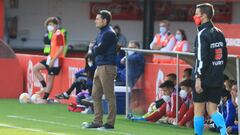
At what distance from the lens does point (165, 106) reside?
1633 centimetres

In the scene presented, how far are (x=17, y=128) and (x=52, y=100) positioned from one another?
6.01 metres

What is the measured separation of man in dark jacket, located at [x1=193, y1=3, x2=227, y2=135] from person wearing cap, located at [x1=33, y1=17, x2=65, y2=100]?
7.89m

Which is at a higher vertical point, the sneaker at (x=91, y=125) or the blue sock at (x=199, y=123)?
the blue sock at (x=199, y=123)

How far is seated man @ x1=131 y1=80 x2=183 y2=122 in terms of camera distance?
16188 mm

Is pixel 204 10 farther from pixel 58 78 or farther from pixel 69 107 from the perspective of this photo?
pixel 58 78

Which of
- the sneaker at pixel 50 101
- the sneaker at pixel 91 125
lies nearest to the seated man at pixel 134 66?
the sneaker at pixel 91 125

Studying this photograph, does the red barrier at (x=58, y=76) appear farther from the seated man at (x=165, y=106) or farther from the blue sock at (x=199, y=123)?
the blue sock at (x=199, y=123)

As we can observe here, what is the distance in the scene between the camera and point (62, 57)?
2072cm

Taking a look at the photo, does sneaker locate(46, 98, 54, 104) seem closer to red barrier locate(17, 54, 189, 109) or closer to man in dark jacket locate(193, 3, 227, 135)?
red barrier locate(17, 54, 189, 109)

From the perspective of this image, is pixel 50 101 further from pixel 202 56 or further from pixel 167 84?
pixel 202 56

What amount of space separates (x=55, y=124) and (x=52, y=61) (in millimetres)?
4968

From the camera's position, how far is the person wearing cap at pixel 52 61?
20266 mm

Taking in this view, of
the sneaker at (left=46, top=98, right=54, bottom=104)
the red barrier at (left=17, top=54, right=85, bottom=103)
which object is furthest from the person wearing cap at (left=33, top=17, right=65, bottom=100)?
the red barrier at (left=17, top=54, right=85, bottom=103)

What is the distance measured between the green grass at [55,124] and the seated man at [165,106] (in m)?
0.24
